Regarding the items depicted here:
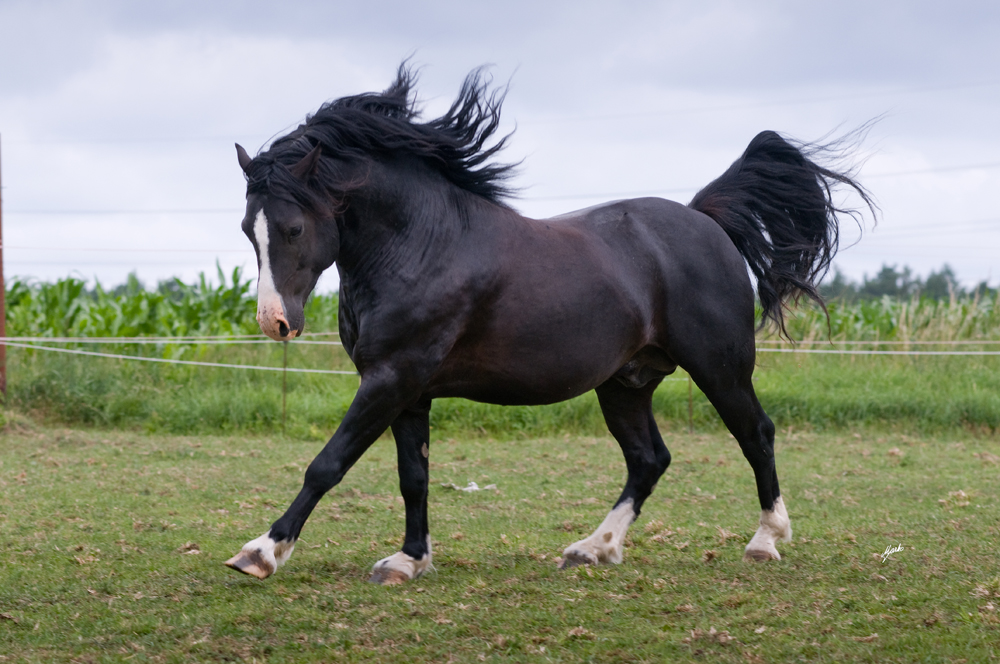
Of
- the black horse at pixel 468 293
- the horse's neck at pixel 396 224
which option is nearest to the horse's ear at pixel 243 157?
the black horse at pixel 468 293

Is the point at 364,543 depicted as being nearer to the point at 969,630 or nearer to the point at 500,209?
the point at 500,209

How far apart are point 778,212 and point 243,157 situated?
3231 mm

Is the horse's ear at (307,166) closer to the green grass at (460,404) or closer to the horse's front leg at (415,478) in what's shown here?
the horse's front leg at (415,478)

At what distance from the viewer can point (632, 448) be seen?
216 inches

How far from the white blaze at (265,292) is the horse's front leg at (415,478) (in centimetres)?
96

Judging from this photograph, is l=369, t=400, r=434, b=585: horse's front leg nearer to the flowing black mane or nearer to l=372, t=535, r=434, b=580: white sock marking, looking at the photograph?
l=372, t=535, r=434, b=580: white sock marking

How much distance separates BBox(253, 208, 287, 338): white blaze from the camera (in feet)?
13.1

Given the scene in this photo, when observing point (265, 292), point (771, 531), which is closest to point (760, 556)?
point (771, 531)

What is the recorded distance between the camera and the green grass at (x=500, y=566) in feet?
11.6

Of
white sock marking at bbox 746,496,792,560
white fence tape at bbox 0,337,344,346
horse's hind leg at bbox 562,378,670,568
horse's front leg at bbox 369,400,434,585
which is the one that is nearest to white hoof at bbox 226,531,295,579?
horse's front leg at bbox 369,400,434,585

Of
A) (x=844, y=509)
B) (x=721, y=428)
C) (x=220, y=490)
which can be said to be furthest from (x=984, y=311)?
(x=220, y=490)

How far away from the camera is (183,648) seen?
11.4ft

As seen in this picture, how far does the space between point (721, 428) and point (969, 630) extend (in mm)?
7447

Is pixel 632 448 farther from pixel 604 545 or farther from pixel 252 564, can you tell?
pixel 252 564
